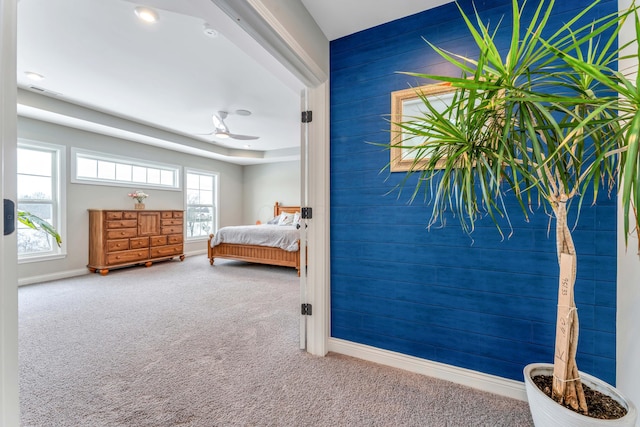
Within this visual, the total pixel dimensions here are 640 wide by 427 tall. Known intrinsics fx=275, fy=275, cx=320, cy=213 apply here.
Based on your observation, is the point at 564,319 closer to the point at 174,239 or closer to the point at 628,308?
the point at 628,308

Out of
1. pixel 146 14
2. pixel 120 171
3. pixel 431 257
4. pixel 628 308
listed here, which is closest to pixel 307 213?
pixel 431 257

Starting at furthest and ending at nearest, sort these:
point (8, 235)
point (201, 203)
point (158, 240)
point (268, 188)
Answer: point (268, 188) → point (201, 203) → point (158, 240) → point (8, 235)

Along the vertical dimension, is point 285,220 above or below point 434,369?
above

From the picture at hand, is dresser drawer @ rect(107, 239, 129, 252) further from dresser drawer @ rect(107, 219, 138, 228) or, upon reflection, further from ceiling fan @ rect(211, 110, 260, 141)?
ceiling fan @ rect(211, 110, 260, 141)

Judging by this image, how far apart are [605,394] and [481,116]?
3.94ft

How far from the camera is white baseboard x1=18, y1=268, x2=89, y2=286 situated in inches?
151

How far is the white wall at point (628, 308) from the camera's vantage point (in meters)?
1.21

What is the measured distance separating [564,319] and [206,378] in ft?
6.26

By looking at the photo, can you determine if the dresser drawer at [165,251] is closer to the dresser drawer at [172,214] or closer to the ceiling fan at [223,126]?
the dresser drawer at [172,214]

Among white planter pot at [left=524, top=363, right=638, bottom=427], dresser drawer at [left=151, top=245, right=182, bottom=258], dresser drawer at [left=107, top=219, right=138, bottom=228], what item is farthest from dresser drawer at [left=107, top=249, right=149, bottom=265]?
white planter pot at [left=524, top=363, right=638, bottom=427]

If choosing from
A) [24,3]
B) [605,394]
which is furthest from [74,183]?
[605,394]

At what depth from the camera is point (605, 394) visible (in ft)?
3.57

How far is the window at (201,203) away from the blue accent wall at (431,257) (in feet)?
17.8

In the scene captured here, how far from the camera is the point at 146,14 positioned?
2074 millimetres
